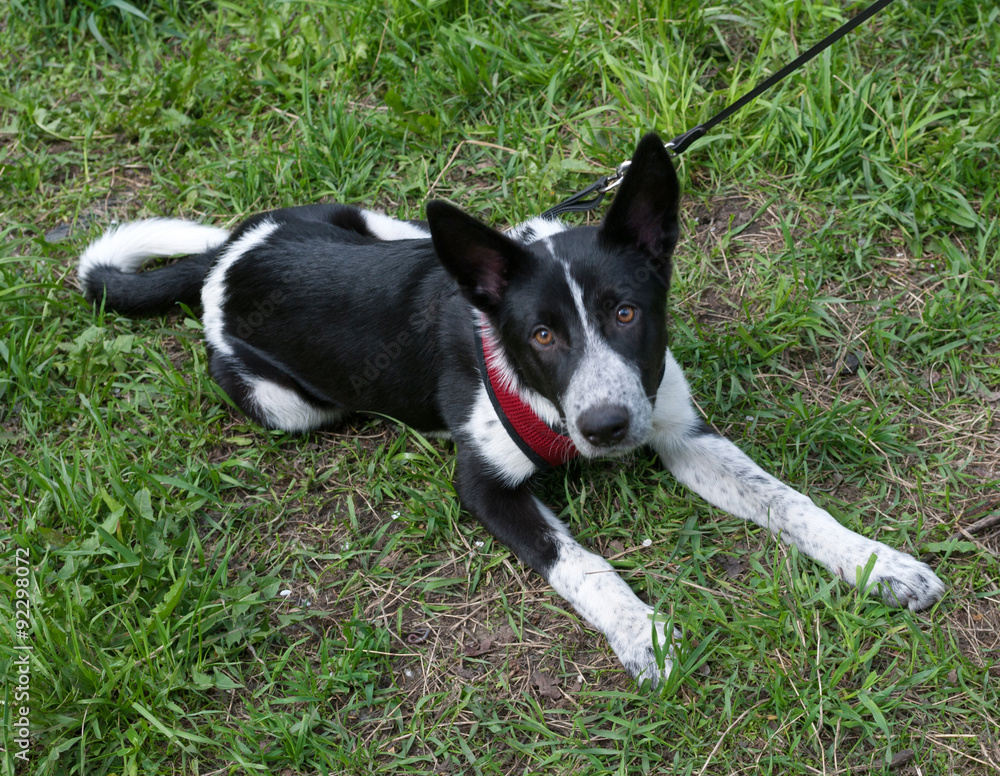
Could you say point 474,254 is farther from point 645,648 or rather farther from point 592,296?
point 645,648

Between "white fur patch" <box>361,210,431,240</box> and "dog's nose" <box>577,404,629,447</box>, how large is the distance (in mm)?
1559

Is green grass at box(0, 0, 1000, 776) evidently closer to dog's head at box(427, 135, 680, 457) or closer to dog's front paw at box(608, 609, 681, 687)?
dog's front paw at box(608, 609, 681, 687)

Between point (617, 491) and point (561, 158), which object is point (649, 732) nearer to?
point (617, 491)

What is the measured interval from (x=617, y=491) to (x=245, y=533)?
4.44 ft

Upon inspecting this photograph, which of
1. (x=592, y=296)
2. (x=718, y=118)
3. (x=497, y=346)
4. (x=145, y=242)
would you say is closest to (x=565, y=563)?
(x=497, y=346)

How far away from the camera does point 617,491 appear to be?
305 centimetres

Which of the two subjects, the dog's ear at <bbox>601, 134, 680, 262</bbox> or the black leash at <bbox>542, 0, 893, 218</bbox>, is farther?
the black leash at <bbox>542, 0, 893, 218</bbox>

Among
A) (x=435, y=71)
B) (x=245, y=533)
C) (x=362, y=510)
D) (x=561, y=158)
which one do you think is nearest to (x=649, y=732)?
(x=362, y=510)

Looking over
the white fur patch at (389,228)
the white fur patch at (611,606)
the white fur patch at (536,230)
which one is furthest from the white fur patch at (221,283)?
the white fur patch at (611,606)

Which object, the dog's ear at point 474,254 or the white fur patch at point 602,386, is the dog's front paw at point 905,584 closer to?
the white fur patch at point 602,386

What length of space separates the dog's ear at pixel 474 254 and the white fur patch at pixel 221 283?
1.13 metres

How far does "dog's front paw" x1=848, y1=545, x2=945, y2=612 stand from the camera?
256 centimetres

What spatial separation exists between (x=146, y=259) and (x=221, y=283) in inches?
28.7

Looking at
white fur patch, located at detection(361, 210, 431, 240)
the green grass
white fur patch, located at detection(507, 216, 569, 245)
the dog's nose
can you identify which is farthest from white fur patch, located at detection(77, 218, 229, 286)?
the dog's nose
